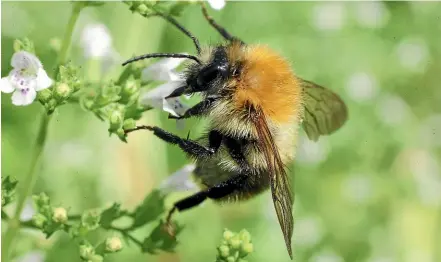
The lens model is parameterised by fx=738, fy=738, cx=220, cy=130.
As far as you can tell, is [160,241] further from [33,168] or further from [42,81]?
[42,81]

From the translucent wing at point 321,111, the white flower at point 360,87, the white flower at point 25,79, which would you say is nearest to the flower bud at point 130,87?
the white flower at point 25,79

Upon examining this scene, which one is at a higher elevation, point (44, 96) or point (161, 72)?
point (161, 72)

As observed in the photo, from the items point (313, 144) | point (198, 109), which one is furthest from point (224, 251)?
point (313, 144)

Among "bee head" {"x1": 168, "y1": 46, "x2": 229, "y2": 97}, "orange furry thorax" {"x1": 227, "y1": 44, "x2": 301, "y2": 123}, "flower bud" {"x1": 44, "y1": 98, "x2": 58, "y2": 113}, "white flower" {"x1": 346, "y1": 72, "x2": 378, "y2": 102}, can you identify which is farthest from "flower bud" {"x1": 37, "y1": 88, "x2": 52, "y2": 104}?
"white flower" {"x1": 346, "y1": 72, "x2": 378, "y2": 102}

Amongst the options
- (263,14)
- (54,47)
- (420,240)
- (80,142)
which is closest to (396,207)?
(420,240)

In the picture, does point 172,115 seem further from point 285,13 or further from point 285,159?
point 285,13
